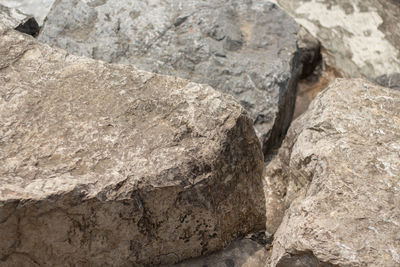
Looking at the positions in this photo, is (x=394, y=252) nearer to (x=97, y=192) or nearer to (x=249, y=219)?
(x=249, y=219)

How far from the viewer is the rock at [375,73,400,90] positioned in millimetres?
3102

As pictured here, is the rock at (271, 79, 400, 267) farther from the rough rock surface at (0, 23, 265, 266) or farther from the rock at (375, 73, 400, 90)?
the rock at (375, 73, 400, 90)

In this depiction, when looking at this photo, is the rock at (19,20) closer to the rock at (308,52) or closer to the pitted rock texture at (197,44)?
the pitted rock texture at (197,44)

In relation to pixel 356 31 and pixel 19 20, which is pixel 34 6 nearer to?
pixel 19 20

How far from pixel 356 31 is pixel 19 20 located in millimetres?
1980

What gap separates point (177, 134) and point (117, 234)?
37 centimetres

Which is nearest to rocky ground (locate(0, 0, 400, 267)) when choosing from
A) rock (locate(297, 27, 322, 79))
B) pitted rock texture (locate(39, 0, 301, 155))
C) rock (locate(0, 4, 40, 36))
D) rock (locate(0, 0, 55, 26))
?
pitted rock texture (locate(39, 0, 301, 155))

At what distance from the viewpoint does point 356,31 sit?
3.38 metres

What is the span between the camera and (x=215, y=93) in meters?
1.89

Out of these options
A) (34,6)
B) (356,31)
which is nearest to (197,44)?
(34,6)

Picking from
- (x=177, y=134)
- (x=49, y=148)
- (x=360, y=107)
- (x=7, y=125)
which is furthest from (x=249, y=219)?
(x=7, y=125)

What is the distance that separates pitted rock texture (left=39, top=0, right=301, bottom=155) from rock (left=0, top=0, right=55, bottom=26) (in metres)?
0.19

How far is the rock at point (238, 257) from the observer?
1912 millimetres

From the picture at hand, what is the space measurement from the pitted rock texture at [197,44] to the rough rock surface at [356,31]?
54 cm
